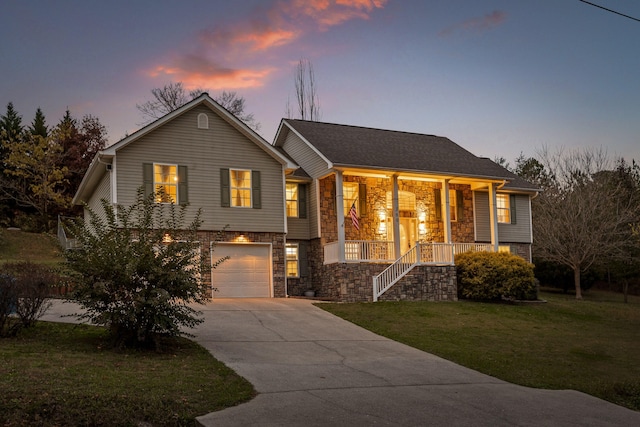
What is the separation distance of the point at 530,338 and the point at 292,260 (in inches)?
394

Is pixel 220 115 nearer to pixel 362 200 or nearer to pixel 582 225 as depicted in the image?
pixel 362 200

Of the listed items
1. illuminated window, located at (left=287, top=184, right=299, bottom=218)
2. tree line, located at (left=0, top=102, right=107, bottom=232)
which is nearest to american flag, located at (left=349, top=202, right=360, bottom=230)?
illuminated window, located at (left=287, top=184, right=299, bottom=218)

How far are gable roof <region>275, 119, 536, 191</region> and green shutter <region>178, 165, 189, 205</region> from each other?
4.88 meters

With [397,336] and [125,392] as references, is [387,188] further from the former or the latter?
[125,392]

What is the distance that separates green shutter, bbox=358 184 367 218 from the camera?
2442 cm

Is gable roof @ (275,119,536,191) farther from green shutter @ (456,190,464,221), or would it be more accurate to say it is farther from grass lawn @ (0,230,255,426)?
grass lawn @ (0,230,255,426)

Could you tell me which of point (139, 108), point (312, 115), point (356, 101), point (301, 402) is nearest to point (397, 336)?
point (301, 402)

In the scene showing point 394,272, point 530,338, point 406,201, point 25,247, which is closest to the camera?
point 530,338

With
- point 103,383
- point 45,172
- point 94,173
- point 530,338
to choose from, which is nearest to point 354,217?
point 530,338

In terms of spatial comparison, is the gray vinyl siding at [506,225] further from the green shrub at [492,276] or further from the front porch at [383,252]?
the front porch at [383,252]

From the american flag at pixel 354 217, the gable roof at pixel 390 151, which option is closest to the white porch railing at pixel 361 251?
the american flag at pixel 354 217

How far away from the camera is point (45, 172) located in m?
34.7

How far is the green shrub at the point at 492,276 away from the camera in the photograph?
75.0 ft

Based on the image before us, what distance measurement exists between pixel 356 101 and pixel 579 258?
1264 centimetres
